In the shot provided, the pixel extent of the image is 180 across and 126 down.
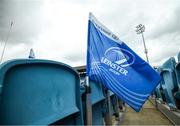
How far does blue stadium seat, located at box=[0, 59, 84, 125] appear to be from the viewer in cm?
111

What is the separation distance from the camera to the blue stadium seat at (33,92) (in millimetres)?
1107

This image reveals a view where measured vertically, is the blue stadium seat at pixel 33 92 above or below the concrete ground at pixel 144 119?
above

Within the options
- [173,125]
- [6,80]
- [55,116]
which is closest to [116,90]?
[55,116]

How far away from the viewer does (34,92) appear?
4.31ft

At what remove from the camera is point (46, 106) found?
4.70 feet

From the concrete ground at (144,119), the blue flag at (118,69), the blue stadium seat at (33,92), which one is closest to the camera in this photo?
the blue stadium seat at (33,92)

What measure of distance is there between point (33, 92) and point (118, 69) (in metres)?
1.54

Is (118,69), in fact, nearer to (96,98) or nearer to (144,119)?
(96,98)

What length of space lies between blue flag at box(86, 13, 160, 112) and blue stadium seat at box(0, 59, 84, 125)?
755 mm

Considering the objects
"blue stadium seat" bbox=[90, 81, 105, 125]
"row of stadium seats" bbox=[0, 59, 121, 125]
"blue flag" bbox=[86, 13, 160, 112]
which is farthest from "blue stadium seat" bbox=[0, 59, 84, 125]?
"blue stadium seat" bbox=[90, 81, 105, 125]

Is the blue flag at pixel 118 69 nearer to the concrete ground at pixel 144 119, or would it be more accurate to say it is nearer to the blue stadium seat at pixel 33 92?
the blue stadium seat at pixel 33 92

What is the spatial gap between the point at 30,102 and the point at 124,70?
5.38 feet

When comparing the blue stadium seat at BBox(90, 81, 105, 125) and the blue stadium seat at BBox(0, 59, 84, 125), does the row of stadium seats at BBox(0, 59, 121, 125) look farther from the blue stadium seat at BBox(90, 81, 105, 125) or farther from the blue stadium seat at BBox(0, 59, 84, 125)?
the blue stadium seat at BBox(90, 81, 105, 125)

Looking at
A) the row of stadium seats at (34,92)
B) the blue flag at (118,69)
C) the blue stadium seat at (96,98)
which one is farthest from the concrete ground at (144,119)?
the row of stadium seats at (34,92)
